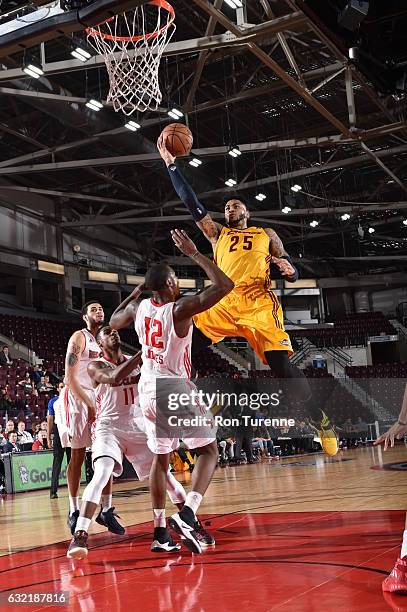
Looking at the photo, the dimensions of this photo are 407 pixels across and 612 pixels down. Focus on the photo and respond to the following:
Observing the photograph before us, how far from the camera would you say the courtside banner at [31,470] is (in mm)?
12719

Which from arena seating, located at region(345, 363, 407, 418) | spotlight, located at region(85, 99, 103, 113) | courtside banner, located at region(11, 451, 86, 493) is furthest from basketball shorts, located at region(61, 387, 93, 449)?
arena seating, located at region(345, 363, 407, 418)

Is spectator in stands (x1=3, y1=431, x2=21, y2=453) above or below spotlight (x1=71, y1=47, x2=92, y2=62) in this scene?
below

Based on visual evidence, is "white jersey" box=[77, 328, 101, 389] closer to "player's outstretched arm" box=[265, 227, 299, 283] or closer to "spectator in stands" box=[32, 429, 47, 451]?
"player's outstretched arm" box=[265, 227, 299, 283]

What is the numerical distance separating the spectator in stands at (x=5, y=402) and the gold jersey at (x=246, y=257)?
38.3 feet

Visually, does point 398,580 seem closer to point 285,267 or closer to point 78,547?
point 78,547

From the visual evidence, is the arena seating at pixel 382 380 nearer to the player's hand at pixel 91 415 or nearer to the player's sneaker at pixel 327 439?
the player's sneaker at pixel 327 439

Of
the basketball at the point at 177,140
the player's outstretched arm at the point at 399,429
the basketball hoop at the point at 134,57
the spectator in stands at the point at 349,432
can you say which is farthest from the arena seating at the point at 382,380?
the player's outstretched arm at the point at 399,429

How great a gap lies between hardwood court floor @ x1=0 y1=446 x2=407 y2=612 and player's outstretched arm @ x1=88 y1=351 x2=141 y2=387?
1.26 m

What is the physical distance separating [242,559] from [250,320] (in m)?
1.97

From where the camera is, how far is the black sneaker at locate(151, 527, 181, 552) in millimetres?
4996

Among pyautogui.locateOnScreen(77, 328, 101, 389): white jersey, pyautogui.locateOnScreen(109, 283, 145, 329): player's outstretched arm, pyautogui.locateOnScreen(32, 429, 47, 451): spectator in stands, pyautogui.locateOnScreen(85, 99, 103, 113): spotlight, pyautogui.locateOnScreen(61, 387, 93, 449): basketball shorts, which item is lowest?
pyautogui.locateOnScreen(32, 429, 47, 451): spectator in stands

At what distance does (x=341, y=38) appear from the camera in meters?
7.45

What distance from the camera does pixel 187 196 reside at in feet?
17.8

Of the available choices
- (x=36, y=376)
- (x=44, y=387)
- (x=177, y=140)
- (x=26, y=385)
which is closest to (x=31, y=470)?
(x=26, y=385)
